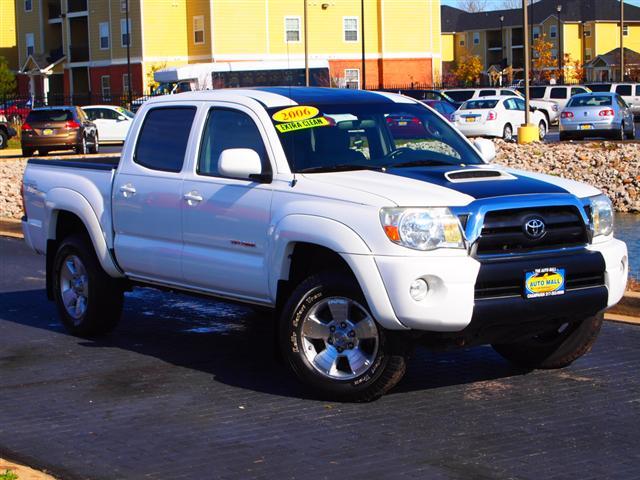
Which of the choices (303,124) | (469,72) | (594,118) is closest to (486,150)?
(303,124)

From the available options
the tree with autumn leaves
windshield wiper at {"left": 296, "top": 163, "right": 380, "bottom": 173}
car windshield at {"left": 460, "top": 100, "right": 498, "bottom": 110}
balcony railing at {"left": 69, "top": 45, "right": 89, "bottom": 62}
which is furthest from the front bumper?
the tree with autumn leaves

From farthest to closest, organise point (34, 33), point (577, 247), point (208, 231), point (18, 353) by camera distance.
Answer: point (34, 33), point (18, 353), point (208, 231), point (577, 247)

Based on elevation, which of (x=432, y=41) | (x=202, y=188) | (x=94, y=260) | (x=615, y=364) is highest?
(x=432, y=41)

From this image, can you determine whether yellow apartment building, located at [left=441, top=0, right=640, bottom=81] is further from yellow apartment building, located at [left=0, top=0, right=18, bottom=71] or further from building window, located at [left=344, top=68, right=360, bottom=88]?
yellow apartment building, located at [left=0, top=0, right=18, bottom=71]

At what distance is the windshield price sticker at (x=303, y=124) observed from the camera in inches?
329

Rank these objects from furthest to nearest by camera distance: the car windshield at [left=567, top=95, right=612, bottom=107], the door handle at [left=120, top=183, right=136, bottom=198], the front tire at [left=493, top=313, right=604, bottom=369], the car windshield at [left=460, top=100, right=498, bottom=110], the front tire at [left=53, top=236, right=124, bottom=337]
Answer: the car windshield at [left=460, top=100, right=498, bottom=110], the car windshield at [left=567, top=95, right=612, bottom=107], the front tire at [left=53, top=236, right=124, bottom=337], the door handle at [left=120, top=183, right=136, bottom=198], the front tire at [left=493, top=313, right=604, bottom=369]

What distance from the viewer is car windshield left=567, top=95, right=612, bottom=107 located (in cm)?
3856

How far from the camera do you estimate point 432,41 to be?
81.9 metres

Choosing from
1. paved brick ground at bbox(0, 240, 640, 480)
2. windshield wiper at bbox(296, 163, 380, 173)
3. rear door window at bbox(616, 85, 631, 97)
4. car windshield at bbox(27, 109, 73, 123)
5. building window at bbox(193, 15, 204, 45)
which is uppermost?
building window at bbox(193, 15, 204, 45)

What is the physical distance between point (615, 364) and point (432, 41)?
74755 mm

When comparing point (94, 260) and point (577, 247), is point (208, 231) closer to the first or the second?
point (94, 260)

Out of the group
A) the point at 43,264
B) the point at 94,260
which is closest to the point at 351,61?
the point at 43,264

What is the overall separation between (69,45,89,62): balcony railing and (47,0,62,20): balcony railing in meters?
5.41

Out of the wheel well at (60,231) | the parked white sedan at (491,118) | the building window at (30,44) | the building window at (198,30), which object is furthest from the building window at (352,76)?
the wheel well at (60,231)
